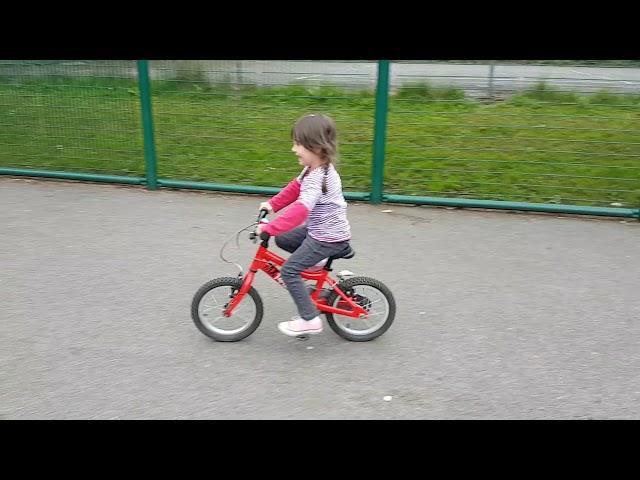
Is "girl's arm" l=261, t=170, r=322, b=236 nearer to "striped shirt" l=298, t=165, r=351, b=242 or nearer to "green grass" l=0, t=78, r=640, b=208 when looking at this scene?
"striped shirt" l=298, t=165, r=351, b=242

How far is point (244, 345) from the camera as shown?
3.76 meters

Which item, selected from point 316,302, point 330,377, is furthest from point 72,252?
point 330,377

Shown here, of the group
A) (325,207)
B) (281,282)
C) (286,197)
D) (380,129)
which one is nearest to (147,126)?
(380,129)

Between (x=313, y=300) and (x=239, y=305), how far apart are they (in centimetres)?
49

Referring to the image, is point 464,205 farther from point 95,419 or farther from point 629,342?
point 95,419

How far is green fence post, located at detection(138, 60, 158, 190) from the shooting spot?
21.2ft

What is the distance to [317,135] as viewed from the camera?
10.9 feet

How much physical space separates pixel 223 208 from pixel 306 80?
68.0 inches

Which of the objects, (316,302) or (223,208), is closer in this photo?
(316,302)

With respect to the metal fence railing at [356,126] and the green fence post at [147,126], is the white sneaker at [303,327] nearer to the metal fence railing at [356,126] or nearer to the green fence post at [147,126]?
the metal fence railing at [356,126]

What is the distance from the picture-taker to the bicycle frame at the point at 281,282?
3.67 meters

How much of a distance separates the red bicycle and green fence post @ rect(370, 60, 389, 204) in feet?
8.64

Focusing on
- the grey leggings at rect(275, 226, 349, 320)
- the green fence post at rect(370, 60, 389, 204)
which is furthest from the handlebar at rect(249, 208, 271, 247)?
the green fence post at rect(370, 60, 389, 204)

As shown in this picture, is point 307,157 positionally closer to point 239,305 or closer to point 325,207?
point 325,207
